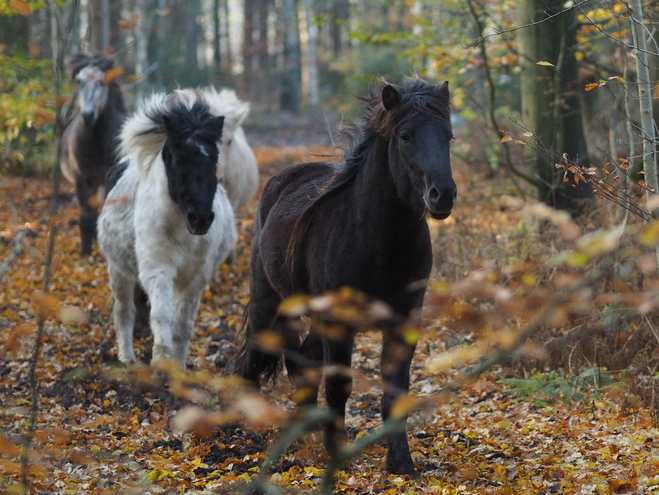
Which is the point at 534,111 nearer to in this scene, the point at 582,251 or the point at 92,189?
the point at 92,189

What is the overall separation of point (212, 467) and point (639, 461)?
8.90ft

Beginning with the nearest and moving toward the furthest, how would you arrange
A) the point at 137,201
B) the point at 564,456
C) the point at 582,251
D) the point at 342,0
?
the point at 582,251, the point at 564,456, the point at 137,201, the point at 342,0

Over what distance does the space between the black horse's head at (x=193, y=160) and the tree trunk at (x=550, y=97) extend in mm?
4259

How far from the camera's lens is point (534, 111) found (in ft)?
30.6

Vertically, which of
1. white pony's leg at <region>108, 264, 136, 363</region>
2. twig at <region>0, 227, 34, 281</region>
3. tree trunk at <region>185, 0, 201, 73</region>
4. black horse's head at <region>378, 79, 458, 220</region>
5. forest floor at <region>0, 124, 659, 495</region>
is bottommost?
forest floor at <region>0, 124, 659, 495</region>

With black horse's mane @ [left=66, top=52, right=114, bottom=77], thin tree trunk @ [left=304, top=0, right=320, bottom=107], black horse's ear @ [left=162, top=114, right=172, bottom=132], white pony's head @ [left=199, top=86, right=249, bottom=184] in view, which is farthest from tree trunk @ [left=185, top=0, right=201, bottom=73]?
black horse's ear @ [left=162, top=114, right=172, bottom=132]

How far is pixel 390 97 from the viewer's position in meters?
4.51

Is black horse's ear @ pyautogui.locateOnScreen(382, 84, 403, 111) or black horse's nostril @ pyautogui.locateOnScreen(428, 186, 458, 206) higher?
black horse's ear @ pyautogui.locateOnScreen(382, 84, 403, 111)

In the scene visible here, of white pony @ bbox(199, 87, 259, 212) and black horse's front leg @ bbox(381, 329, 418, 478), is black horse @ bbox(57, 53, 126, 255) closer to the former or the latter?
white pony @ bbox(199, 87, 259, 212)

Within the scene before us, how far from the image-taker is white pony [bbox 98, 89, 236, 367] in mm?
6410

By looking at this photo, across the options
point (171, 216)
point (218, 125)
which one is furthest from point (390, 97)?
point (171, 216)

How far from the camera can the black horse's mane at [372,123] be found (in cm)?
447

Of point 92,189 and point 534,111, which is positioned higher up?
point 534,111

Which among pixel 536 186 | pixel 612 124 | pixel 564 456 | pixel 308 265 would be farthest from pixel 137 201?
pixel 612 124
